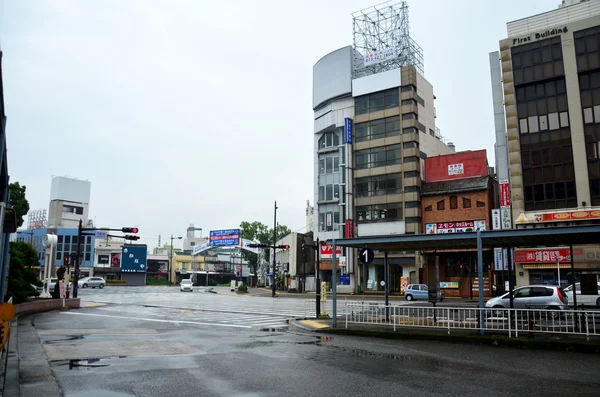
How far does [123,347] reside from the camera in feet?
40.6

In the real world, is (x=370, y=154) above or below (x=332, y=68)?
below

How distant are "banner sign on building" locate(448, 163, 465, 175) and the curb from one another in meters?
43.3

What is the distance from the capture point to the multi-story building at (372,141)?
5603 cm

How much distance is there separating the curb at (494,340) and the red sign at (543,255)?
30989 mm

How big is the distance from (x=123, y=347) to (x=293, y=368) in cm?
524

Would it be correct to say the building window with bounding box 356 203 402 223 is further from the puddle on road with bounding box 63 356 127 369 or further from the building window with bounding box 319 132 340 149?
the puddle on road with bounding box 63 356 127 369

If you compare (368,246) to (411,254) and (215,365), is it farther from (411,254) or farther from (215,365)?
(411,254)

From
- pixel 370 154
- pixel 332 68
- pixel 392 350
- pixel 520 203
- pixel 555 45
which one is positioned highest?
pixel 332 68

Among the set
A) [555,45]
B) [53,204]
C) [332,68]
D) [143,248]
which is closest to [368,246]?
[555,45]

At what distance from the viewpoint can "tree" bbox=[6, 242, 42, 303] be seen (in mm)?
23000

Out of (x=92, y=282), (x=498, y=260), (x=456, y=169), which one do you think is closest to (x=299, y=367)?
(x=498, y=260)

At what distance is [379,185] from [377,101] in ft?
35.0

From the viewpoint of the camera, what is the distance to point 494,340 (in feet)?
43.6

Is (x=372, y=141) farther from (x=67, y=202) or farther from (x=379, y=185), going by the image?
(x=67, y=202)
